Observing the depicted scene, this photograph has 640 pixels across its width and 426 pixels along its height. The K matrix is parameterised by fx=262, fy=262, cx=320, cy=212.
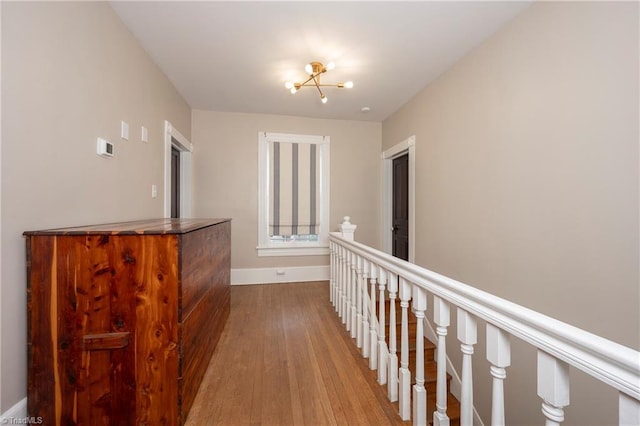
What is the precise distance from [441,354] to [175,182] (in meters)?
3.75

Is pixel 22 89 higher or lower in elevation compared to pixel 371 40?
lower

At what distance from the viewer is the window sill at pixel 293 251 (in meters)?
4.08

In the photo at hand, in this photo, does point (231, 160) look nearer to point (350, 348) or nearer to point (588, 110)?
point (350, 348)

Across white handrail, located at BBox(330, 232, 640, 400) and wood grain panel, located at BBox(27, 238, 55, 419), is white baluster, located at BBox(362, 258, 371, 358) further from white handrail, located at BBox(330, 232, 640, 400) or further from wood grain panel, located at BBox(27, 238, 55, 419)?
wood grain panel, located at BBox(27, 238, 55, 419)

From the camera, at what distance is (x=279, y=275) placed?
13.5 ft

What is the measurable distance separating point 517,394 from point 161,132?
155 inches

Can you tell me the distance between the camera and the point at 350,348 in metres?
2.14

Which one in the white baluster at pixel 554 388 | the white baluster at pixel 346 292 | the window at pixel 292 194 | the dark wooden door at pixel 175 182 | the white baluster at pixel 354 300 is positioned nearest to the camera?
the white baluster at pixel 554 388

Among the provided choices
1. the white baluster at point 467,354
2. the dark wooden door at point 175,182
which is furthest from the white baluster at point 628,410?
the dark wooden door at point 175,182

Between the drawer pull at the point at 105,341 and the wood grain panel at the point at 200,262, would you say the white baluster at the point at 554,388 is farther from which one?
the drawer pull at the point at 105,341

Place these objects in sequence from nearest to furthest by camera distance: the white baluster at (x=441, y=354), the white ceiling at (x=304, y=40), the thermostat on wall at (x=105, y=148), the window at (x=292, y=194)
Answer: the white baluster at (x=441, y=354) < the thermostat on wall at (x=105, y=148) < the white ceiling at (x=304, y=40) < the window at (x=292, y=194)

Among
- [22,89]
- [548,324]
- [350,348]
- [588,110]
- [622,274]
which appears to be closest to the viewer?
[548,324]

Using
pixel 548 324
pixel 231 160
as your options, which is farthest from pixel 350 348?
pixel 231 160

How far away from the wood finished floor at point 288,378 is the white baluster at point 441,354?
36 cm
